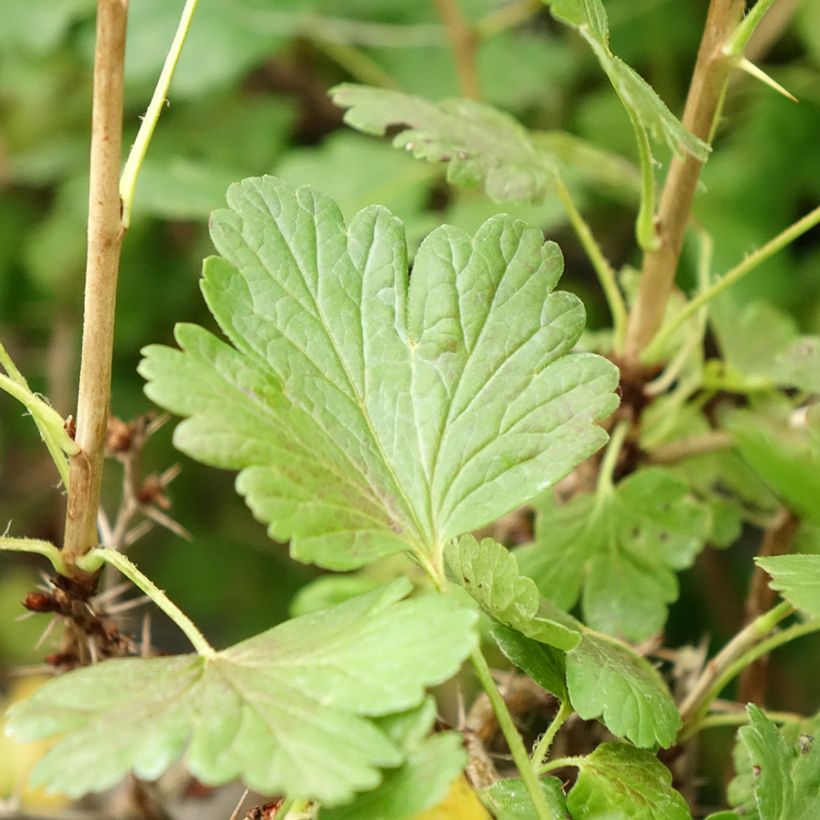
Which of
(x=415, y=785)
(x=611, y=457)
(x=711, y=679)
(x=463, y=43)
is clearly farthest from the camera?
(x=463, y=43)

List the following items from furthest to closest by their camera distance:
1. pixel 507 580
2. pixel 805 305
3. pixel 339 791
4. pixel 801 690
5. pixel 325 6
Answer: pixel 325 6 < pixel 805 305 < pixel 801 690 < pixel 507 580 < pixel 339 791

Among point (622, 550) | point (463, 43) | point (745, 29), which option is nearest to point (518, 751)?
point (622, 550)

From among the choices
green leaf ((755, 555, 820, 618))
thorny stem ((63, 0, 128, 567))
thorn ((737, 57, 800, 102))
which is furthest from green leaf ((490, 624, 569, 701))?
thorn ((737, 57, 800, 102))

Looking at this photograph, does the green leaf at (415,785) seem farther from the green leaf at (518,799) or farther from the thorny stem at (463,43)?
the thorny stem at (463,43)

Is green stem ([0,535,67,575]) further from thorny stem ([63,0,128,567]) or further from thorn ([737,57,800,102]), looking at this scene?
thorn ([737,57,800,102])

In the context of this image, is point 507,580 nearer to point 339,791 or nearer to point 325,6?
point 339,791

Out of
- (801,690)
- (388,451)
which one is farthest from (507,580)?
(801,690)

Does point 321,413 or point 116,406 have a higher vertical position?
point 321,413

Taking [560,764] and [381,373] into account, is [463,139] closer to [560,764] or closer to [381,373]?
[381,373]
